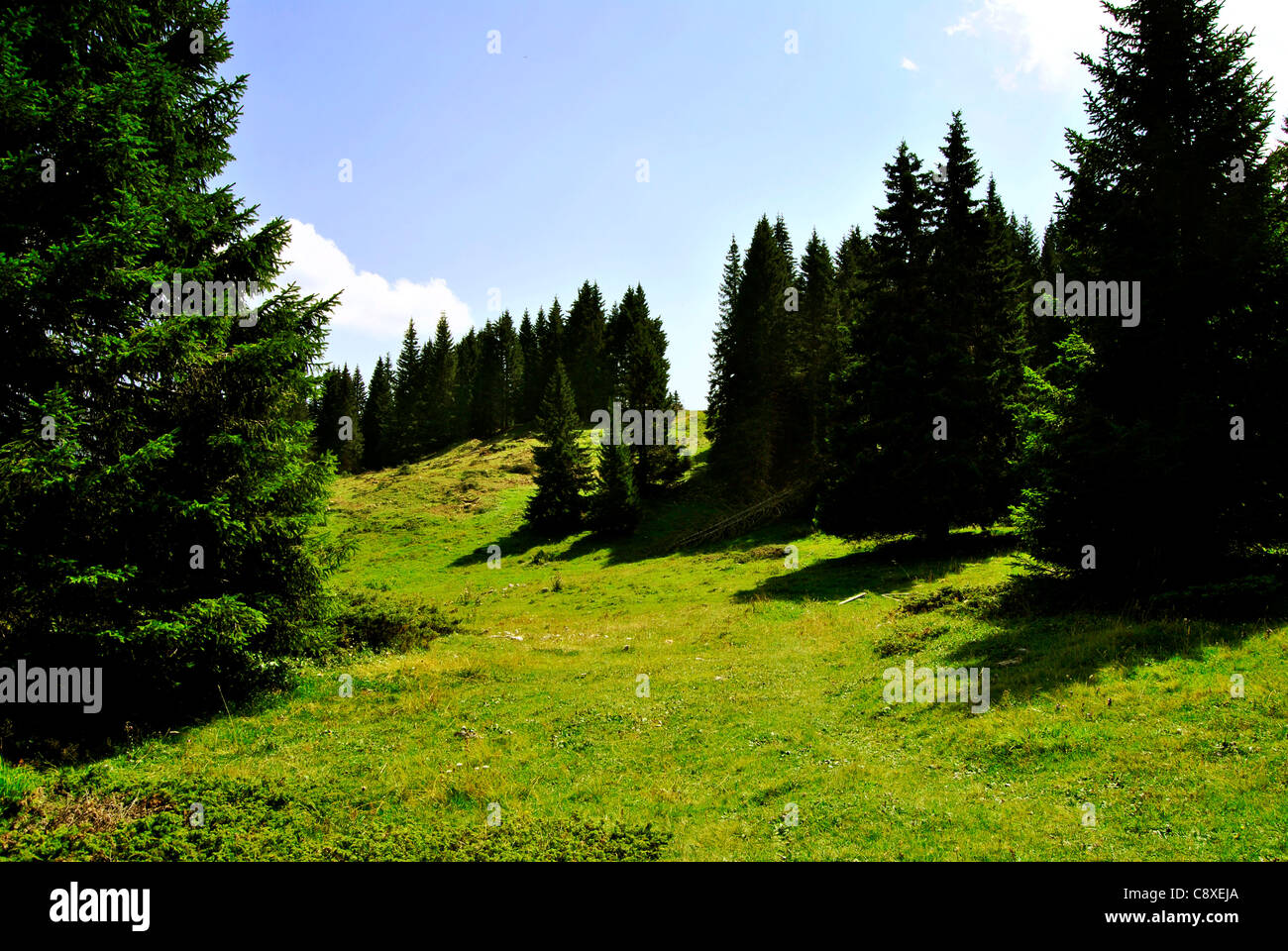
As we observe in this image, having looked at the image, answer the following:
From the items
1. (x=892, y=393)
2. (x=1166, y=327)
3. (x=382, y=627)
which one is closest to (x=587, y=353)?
(x=892, y=393)

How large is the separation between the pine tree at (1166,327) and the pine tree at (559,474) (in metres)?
41.5

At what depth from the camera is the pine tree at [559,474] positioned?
5466 cm

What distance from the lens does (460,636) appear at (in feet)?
71.9

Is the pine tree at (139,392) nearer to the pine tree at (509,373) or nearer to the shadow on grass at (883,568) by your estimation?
the shadow on grass at (883,568)

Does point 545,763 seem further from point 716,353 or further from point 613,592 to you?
point 716,353

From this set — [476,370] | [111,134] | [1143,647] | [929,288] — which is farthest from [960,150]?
[476,370]

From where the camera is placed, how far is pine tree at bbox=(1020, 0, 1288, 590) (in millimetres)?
14164

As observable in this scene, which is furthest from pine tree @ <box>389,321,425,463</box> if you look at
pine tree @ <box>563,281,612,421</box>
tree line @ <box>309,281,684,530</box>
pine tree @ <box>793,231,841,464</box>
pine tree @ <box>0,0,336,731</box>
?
pine tree @ <box>0,0,336,731</box>

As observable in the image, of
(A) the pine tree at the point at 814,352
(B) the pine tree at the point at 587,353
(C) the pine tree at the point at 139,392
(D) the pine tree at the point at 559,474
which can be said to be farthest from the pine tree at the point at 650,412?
(C) the pine tree at the point at 139,392

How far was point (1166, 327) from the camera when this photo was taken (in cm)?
1518

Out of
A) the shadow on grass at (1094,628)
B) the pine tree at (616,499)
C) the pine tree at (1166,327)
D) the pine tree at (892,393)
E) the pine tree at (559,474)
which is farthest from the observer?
the pine tree at (559,474)
